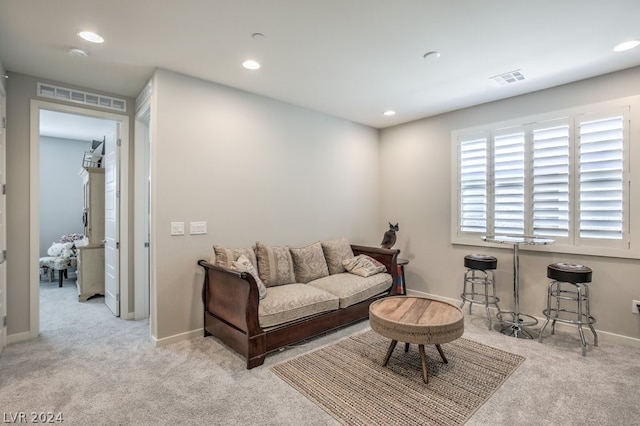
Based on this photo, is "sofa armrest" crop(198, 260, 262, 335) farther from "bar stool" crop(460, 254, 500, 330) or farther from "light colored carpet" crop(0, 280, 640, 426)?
"bar stool" crop(460, 254, 500, 330)

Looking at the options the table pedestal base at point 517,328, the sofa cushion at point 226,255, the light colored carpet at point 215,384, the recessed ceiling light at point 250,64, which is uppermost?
the recessed ceiling light at point 250,64

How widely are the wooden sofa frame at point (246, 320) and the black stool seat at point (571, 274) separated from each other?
1960 millimetres

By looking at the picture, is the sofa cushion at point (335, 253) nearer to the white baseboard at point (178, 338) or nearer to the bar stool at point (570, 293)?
the white baseboard at point (178, 338)

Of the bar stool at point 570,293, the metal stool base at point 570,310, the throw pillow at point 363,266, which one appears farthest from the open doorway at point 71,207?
the metal stool base at point 570,310

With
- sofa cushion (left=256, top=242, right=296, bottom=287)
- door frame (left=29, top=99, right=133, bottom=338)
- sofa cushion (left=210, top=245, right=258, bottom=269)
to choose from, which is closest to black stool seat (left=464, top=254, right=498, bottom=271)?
sofa cushion (left=256, top=242, right=296, bottom=287)

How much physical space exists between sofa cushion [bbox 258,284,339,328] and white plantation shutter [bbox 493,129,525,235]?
2.37 metres

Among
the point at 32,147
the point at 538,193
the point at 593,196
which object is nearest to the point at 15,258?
the point at 32,147

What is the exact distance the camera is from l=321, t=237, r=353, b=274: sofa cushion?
4.26 m

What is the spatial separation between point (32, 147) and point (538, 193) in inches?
215

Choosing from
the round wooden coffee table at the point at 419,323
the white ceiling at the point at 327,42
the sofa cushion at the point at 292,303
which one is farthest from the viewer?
the sofa cushion at the point at 292,303

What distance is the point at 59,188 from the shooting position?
6.76 metres

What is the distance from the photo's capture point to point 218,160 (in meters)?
3.56

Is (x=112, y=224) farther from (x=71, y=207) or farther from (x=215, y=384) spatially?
(x=71, y=207)

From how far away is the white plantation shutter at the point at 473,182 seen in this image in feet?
14.0
